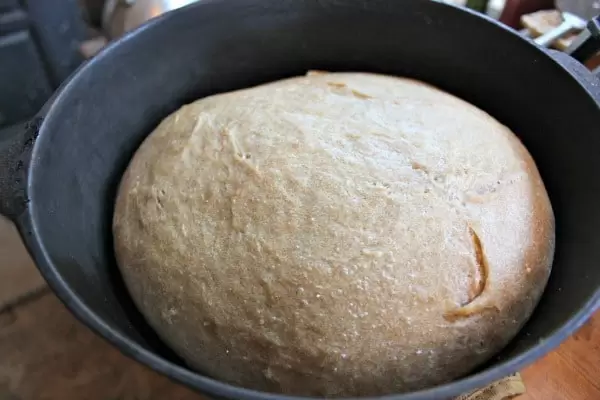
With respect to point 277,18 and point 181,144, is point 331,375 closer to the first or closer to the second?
point 181,144

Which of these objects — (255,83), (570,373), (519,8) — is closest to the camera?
(570,373)

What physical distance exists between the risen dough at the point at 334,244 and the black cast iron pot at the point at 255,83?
0.15 feet

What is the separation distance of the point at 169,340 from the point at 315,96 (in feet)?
1.40

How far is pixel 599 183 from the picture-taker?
0.78 meters

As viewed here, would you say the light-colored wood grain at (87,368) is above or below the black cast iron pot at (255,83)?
below

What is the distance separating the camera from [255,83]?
1062mm

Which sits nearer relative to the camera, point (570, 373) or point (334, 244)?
point (334, 244)

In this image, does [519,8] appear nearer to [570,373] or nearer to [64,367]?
[570,373]

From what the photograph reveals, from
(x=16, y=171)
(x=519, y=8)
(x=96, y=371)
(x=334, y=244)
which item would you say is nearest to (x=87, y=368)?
(x=96, y=371)

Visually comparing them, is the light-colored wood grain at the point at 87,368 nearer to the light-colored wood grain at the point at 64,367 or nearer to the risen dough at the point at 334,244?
the light-colored wood grain at the point at 64,367

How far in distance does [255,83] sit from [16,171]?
0.50 metres

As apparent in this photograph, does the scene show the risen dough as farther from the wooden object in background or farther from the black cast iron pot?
the wooden object in background

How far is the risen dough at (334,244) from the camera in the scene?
66cm

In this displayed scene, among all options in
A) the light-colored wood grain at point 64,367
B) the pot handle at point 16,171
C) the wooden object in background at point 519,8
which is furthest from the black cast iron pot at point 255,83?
the wooden object in background at point 519,8
